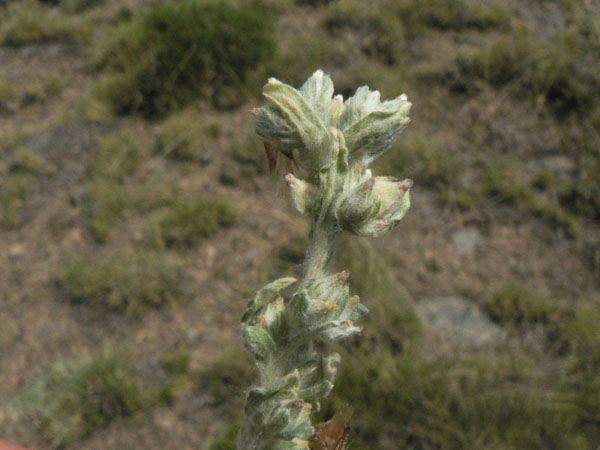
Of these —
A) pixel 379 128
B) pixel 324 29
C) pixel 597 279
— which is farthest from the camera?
pixel 324 29

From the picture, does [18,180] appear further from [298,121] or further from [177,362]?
[298,121]

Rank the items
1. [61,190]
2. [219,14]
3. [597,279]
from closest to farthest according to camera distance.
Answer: [597,279]
[61,190]
[219,14]

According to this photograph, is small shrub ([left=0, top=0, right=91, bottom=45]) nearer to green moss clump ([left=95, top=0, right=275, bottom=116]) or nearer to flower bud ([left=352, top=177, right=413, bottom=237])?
green moss clump ([left=95, top=0, right=275, bottom=116])

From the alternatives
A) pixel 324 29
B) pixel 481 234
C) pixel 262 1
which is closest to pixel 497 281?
pixel 481 234

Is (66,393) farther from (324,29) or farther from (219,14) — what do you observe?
(324,29)

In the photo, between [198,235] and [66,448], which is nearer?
[66,448]

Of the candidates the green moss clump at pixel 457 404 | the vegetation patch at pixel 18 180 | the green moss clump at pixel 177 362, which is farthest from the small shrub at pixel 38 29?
the green moss clump at pixel 457 404

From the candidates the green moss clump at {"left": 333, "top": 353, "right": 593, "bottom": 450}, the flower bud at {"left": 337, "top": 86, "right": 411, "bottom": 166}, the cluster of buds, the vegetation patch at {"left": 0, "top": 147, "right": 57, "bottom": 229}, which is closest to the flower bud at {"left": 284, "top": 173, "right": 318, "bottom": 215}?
the cluster of buds

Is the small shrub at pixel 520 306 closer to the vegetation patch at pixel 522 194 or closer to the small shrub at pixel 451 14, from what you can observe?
the vegetation patch at pixel 522 194
